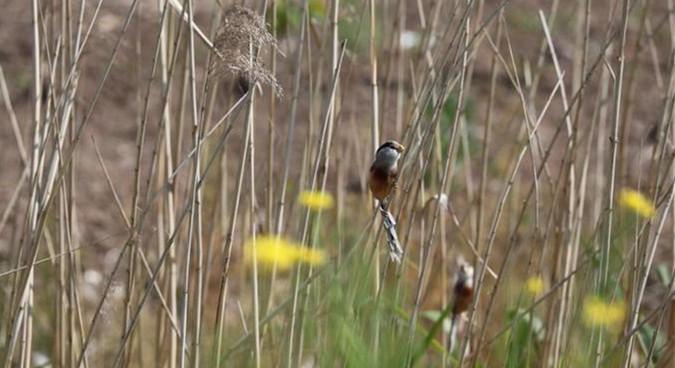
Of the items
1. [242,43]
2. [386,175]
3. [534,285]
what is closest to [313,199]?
[386,175]

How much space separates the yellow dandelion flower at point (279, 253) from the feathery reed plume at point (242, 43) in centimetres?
25

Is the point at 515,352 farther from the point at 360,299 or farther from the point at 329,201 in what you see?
the point at 329,201

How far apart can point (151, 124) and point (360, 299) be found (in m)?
2.13

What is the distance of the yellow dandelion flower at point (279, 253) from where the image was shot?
1.53 m

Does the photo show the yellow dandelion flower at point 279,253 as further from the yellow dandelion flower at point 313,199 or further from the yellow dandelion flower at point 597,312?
the yellow dandelion flower at point 597,312

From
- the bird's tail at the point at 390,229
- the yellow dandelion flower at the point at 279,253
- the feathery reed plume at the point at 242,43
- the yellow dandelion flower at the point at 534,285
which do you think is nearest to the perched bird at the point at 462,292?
the yellow dandelion flower at the point at 534,285

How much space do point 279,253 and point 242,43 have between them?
46cm

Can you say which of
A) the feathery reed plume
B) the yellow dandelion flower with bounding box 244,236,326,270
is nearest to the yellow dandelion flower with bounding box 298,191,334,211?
the yellow dandelion flower with bounding box 244,236,326,270

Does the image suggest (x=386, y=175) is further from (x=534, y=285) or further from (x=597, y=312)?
(x=534, y=285)

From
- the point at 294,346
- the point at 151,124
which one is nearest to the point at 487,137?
the point at 294,346

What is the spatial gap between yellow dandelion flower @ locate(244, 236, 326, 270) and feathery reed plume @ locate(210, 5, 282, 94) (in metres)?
0.25

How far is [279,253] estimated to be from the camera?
5.54 ft

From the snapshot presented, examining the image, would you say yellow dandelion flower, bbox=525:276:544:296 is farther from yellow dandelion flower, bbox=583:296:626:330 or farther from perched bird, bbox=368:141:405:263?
perched bird, bbox=368:141:405:263

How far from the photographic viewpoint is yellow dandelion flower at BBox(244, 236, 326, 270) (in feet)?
5.02
